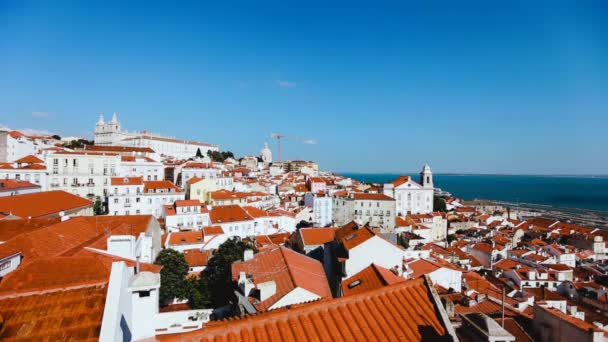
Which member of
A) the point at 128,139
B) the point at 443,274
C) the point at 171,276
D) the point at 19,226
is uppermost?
the point at 128,139

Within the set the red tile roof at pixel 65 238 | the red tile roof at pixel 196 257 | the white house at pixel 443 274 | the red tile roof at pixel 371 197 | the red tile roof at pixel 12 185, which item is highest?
the red tile roof at pixel 12 185

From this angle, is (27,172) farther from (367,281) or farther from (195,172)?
(367,281)

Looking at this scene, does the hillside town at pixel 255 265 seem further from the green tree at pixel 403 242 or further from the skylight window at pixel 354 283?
the green tree at pixel 403 242

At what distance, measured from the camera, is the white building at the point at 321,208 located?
48.4m

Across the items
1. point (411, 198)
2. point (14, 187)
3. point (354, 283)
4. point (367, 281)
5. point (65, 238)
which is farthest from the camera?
point (411, 198)

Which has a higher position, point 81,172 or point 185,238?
point 81,172

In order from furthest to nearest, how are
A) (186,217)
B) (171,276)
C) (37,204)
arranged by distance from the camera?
(186,217)
(37,204)
(171,276)

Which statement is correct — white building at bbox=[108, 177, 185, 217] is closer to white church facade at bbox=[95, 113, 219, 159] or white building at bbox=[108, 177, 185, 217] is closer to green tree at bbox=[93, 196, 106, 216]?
green tree at bbox=[93, 196, 106, 216]

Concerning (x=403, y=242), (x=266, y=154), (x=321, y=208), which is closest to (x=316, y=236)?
(x=403, y=242)

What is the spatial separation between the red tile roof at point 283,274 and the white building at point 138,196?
26069mm

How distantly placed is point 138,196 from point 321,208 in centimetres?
2491

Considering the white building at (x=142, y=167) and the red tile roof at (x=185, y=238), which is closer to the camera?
the red tile roof at (x=185, y=238)

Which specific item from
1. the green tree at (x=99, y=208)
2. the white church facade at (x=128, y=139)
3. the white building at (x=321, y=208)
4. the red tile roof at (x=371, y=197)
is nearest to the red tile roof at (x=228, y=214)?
the green tree at (x=99, y=208)

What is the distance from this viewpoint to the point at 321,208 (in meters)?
48.8
